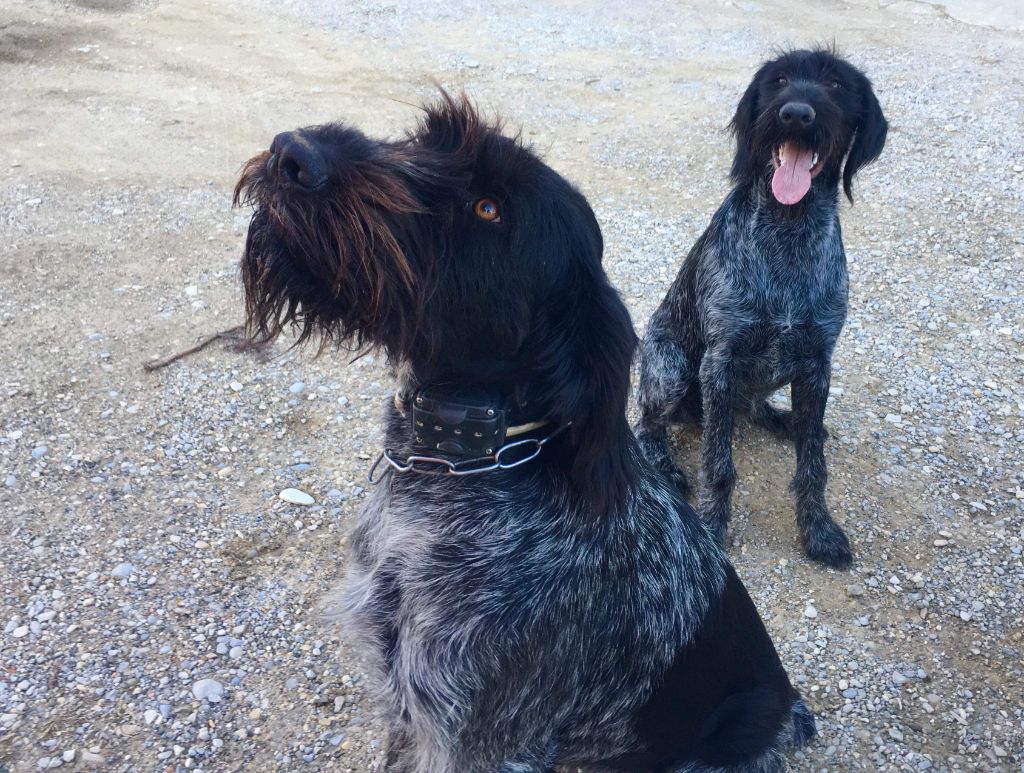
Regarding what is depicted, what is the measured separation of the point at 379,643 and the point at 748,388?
270cm

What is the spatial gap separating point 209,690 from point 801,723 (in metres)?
2.47

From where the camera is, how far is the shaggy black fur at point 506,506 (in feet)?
7.20

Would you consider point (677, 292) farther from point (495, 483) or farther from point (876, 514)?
→ point (495, 483)

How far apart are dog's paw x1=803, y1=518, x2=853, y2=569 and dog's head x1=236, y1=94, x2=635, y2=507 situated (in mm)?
2346

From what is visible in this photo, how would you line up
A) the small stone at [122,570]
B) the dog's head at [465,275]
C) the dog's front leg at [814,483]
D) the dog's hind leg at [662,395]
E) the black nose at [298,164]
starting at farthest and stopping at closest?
the dog's hind leg at [662,395] < the dog's front leg at [814,483] < the small stone at [122,570] < the dog's head at [465,275] < the black nose at [298,164]

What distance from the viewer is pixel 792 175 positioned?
4.00 m

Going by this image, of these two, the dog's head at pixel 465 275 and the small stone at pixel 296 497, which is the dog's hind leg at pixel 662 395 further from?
the dog's head at pixel 465 275

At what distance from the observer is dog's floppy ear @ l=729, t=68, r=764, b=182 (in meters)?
4.29

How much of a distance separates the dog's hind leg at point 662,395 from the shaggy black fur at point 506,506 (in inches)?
75.7

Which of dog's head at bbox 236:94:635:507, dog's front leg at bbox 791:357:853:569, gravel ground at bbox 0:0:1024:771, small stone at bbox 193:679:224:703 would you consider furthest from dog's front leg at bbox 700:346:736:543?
small stone at bbox 193:679:224:703

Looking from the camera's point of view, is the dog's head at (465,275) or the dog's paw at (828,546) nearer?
the dog's head at (465,275)

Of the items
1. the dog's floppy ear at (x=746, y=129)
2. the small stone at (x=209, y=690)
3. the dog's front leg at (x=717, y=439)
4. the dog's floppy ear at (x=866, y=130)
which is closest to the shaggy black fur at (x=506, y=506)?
the small stone at (x=209, y=690)

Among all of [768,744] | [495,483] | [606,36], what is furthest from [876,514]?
[606,36]

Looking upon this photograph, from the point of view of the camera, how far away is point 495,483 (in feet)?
8.21
